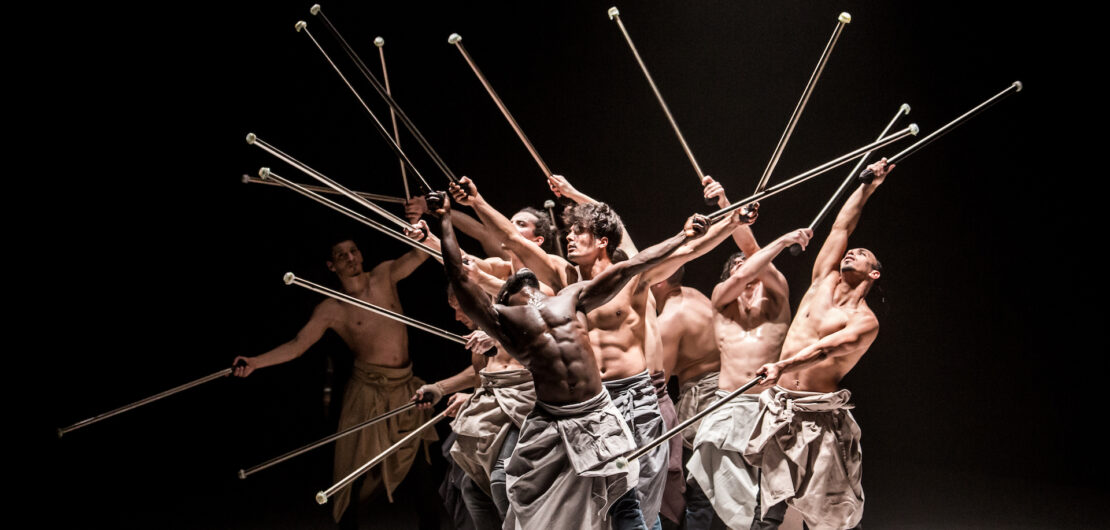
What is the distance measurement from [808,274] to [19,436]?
426cm

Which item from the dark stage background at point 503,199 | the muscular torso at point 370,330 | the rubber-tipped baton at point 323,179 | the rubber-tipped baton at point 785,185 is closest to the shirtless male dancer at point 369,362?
the muscular torso at point 370,330

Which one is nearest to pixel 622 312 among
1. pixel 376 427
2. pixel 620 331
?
pixel 620 331

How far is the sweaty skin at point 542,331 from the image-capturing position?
298 centimetres

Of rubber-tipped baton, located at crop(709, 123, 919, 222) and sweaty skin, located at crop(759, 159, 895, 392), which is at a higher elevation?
rubber-tipped baton, located at crop(709, 123, 919, 222)

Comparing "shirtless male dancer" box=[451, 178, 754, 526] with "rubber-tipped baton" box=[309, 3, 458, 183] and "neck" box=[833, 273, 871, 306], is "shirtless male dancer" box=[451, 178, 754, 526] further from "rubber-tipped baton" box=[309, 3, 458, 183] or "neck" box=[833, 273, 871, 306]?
"neck" box=[833, 273, 871, 306]

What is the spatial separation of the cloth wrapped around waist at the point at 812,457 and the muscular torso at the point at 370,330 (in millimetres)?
1897

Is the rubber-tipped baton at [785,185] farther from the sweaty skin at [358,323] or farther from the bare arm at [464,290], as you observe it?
the sweaty skin at [358,323]

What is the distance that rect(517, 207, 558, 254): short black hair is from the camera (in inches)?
170

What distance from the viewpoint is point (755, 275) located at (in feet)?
13.4

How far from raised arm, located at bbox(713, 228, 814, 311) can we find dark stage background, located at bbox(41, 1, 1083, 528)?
104cm

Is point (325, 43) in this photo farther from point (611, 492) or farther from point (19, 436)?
point (611, 492)

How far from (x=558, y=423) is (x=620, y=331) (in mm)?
764

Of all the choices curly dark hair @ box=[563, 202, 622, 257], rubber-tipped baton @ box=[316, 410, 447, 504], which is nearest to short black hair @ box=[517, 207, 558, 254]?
curly dark hair @ box=[563, 202, 622, 257]

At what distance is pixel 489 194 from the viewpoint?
17.9ft
